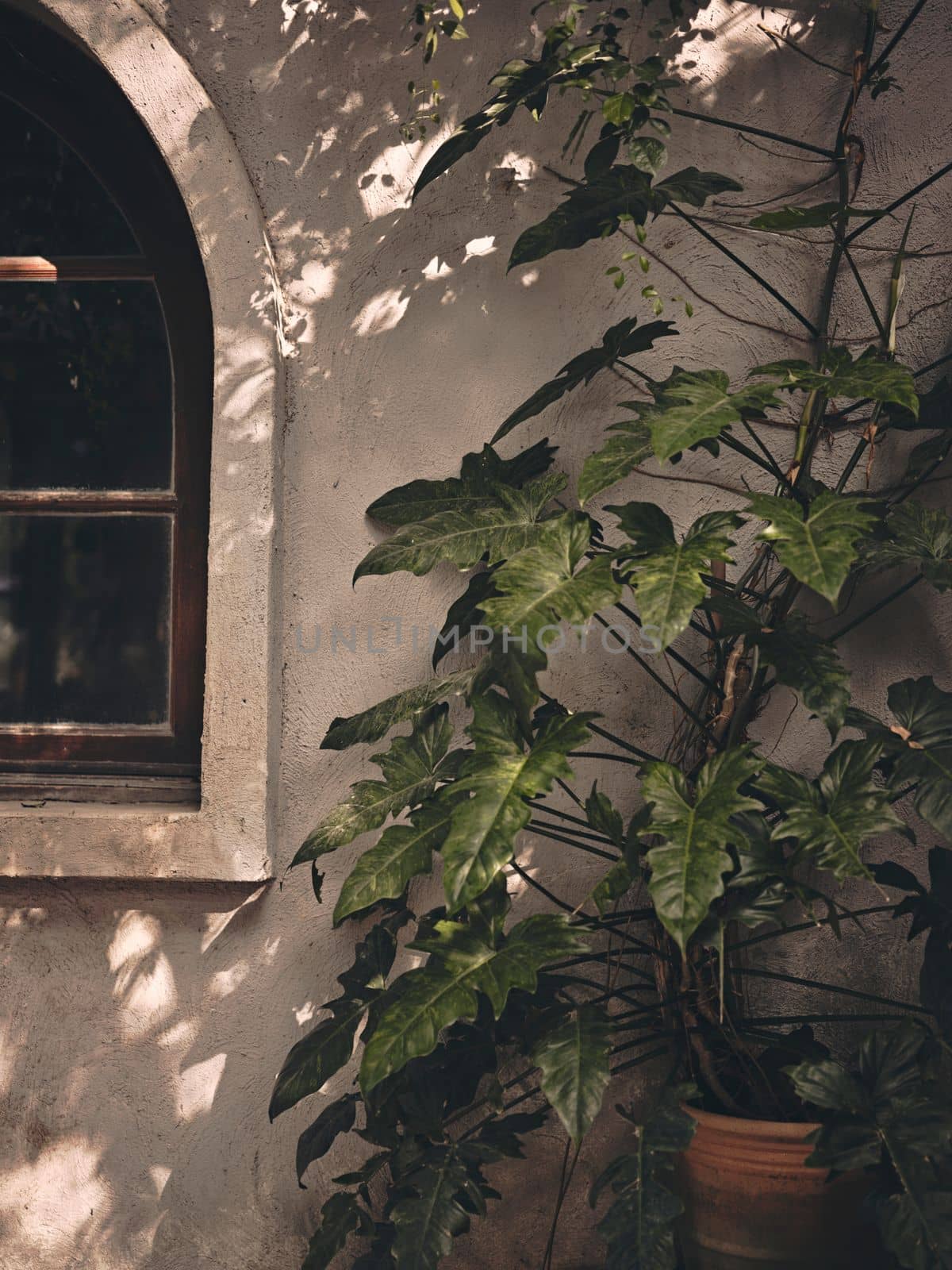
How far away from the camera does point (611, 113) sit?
164cm

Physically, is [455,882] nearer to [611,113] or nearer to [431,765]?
[431,765]

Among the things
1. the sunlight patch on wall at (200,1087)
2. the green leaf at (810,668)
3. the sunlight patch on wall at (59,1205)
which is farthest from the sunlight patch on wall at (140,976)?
the green leaf at (810,668)

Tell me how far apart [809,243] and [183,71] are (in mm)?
1315

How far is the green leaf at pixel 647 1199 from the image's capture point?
1.40m

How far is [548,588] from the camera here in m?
1.45

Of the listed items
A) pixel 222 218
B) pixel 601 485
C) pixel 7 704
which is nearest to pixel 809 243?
pixel 601 485

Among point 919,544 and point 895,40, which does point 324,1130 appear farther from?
point 895,40

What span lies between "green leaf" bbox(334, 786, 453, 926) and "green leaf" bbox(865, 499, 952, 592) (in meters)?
0.81

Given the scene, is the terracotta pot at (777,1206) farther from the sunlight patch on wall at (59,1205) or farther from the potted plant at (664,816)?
the sunlight patch on wall at (59,1205)

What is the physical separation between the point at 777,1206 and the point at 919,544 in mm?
1083

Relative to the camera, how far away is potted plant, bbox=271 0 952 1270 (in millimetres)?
1421

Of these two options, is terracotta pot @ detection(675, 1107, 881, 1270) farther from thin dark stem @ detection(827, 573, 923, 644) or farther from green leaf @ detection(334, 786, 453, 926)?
thin dark stem @ detection(827, 573, 923, 644)

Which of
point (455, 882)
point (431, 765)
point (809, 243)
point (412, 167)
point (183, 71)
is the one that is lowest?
point (455, 882)

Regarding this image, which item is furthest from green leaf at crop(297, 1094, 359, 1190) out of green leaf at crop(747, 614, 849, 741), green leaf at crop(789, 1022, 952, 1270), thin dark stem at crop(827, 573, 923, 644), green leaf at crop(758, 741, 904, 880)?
thin dark stem at crop(827, 573, 923, 644)
